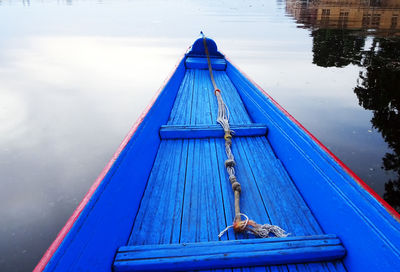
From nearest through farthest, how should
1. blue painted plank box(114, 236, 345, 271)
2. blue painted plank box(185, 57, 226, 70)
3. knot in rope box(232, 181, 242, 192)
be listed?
1. blue painted plank box(114, 236, 345, 271)
2. knot in rope box(232, 181, 242, 192)
3. blue painted plank box(185, 57, 226, 70)

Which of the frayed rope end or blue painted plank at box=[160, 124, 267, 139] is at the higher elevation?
blue painted plank at box=[160, 124, 267, 139]

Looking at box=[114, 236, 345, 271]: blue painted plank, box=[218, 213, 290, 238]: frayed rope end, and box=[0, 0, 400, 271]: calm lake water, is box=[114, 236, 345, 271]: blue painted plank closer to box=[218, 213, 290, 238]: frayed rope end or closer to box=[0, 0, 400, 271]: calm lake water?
box=[218, 213, 290, 238]: frayed rope end

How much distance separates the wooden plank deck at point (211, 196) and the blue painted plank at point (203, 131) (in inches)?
2.5

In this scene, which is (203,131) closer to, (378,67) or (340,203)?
(340,203)

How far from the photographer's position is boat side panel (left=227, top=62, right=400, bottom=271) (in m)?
1.25

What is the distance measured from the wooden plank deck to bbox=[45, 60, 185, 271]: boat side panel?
15 cm

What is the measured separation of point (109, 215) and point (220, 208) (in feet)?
2.96

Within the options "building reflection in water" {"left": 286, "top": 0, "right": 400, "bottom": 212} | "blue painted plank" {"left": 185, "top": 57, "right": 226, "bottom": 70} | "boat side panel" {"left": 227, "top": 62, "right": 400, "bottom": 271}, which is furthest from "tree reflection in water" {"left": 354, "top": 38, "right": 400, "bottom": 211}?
"blue painted plank" {"left": 185, "top": 57, "right": 226, "bottom": 70}

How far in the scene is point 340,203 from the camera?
1578mm

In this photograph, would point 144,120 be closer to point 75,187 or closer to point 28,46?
point 75,187

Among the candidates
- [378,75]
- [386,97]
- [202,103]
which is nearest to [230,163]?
[202,103]

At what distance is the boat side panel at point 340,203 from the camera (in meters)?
1.25

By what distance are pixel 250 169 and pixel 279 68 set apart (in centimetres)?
937

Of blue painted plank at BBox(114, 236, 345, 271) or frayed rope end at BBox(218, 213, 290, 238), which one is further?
frayed rope end at BBox(218, 213, 290, 238)
